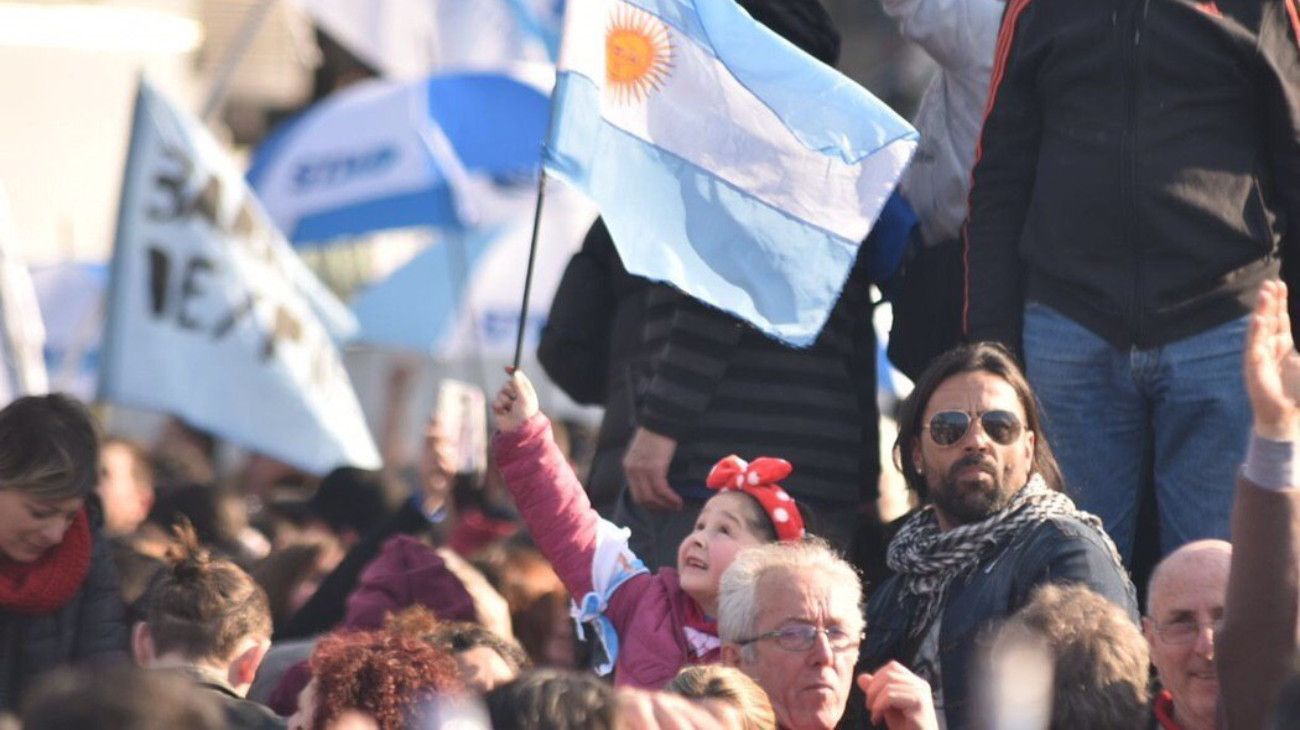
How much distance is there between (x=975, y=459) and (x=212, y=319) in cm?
496

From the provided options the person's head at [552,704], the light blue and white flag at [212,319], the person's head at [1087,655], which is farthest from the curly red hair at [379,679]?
the light blue and white flag at [212,319]

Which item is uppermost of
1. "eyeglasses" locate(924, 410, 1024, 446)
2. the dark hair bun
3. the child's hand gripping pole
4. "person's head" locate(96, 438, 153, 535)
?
"eyeglasses" locate(924, 410, 1024, 446)

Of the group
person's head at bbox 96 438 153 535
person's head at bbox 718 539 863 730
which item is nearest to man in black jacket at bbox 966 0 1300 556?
person's head at bbox 718 539 863 730

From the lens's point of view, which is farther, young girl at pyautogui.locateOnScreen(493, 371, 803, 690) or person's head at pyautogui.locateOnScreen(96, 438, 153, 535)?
person's head at pyautogui.locateOnScreen(96, 438, 153, 535)

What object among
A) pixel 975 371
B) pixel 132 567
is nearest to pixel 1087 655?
pixel 975 371

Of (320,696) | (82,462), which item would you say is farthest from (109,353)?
(320,696)

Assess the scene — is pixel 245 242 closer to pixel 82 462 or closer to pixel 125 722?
pixel 82 462

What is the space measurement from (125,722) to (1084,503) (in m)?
3.24

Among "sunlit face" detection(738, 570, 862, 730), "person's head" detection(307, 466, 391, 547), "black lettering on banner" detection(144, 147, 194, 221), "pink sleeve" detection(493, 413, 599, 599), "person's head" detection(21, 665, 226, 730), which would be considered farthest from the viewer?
"black lettering on banner" detection(144, 147, 194, 221)

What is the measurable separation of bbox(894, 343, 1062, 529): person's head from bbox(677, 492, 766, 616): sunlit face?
16.0 inches

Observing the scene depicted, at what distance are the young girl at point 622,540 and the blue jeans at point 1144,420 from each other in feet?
2.02

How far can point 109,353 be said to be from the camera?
1019 centimetres

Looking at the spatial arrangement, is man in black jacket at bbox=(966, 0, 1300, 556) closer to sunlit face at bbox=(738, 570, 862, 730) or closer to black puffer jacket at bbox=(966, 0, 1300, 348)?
black puffer jacket at bbox=(966, 0, 1300, 348)

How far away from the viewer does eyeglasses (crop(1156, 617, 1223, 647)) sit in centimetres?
523
